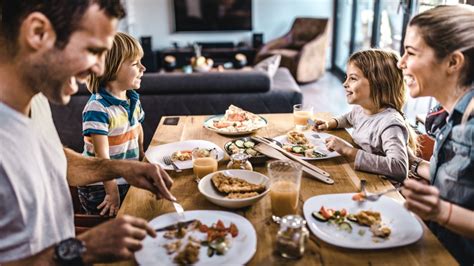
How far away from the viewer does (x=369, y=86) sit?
6.64ft

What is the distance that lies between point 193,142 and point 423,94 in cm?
100

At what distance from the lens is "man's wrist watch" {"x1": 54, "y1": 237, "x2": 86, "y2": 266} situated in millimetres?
1039

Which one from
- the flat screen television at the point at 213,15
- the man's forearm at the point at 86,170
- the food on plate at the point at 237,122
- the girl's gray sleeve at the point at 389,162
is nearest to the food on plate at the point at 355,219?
the girl's gray sleeve at the point at 389,162

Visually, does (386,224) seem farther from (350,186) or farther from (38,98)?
(38,98)

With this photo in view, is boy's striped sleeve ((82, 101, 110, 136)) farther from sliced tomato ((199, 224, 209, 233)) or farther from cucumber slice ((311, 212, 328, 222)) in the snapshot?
cucumber slice ((311, 212, 328, 222))

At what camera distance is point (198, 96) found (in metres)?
3.68

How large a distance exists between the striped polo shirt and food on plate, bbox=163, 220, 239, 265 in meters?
0.89

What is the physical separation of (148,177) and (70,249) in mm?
415

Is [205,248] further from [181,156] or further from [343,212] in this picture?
[181,156]

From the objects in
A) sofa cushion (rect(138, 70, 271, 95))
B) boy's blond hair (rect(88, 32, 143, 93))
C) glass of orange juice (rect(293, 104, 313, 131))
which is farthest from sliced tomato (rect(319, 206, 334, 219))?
sofa cushion (rect(138, 70, 271, 95))

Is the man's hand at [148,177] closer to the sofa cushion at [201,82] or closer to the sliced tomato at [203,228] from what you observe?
the sliced tomato at [203,228]

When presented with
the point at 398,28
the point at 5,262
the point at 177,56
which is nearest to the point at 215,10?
the point at 177,56

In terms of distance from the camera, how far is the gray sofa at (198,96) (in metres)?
3.64

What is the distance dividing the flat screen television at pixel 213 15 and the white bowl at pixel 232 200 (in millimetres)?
6652
